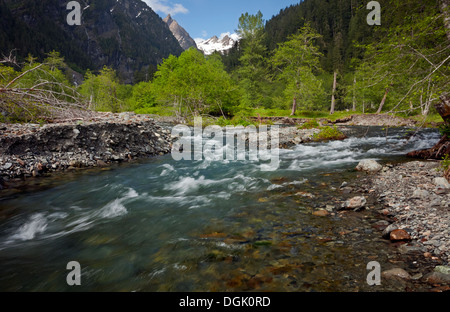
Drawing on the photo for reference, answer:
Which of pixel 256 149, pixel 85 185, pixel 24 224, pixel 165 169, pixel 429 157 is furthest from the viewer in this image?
pixel 256 149

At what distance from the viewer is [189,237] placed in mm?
4078

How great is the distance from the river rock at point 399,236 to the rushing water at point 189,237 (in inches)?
6.4

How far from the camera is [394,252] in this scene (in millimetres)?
3205

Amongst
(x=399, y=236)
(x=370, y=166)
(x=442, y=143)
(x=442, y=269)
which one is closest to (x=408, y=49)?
(x=370, y=166)

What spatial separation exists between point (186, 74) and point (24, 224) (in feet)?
81.4

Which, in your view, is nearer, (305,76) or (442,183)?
(442,183)

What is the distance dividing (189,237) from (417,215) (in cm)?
439

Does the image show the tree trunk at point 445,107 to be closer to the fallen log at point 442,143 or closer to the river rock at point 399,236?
the fallen log at point 442,143

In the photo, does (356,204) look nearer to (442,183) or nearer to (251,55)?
(442,183)

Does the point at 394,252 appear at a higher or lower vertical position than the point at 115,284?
higher

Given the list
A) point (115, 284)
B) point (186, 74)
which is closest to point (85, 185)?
point (115, 284)

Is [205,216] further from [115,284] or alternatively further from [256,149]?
[256,149]
